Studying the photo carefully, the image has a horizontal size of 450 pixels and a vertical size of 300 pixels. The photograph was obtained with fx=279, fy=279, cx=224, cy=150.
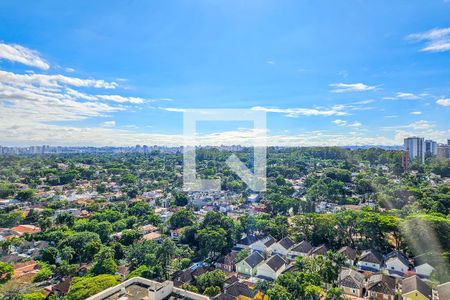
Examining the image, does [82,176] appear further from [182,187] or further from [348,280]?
[348,280]

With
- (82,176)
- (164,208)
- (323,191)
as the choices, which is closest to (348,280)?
(323,191)

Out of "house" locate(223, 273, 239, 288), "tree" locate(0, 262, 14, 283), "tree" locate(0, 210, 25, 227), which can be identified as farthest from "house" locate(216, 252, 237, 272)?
"tree" locate(0, 210, 25, 227)

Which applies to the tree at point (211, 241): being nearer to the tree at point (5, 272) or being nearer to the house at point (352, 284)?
the house at point (352, 284)

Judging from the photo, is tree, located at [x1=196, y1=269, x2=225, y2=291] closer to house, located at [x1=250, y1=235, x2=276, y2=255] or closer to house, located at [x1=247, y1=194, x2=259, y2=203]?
house, located at [x1=250, y1=235, x2=276, y2=255]

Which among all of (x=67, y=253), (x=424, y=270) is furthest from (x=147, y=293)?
(x=424, y=270)

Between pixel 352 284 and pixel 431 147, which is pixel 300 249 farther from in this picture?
pixel 431 147

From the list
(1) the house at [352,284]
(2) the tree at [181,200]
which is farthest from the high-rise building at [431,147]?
(1) the house at [352,284]

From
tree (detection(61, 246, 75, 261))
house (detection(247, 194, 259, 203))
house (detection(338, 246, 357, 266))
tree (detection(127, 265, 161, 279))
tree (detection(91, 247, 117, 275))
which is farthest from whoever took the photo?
house (detection(247, 194, 259, 203))
